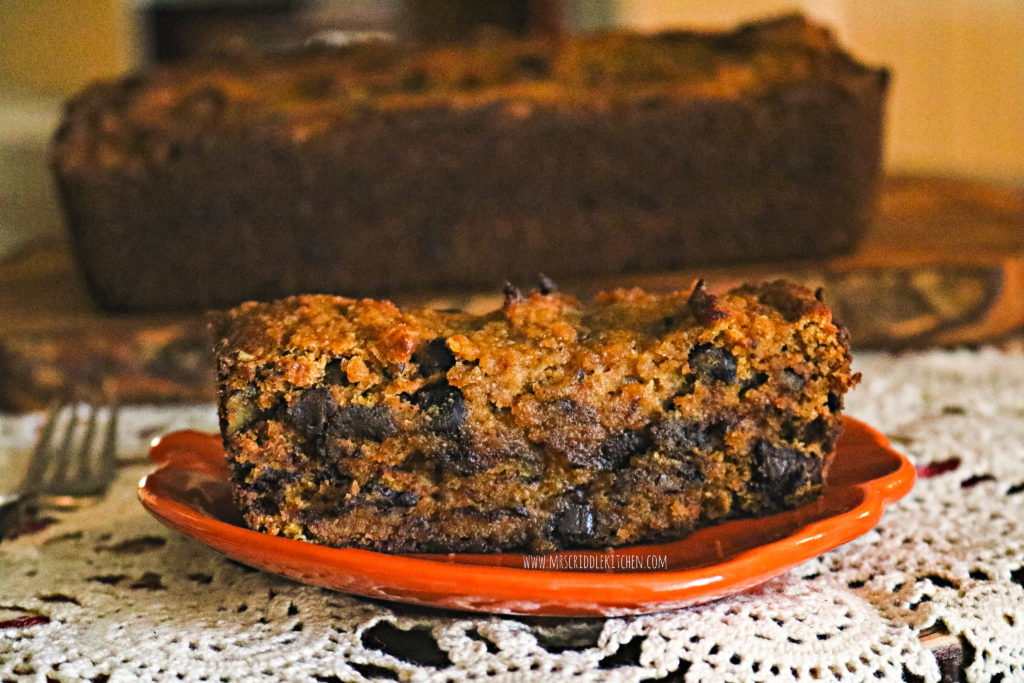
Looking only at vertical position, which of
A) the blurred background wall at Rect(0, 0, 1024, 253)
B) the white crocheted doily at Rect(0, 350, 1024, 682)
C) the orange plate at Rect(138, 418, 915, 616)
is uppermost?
the blurred background wall at Rect(0, 0, 1024, 253)

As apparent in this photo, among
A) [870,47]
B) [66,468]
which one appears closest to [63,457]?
[66,468]

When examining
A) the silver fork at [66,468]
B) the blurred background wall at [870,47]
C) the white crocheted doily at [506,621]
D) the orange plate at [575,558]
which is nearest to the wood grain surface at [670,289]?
the silver fork at [66,468]

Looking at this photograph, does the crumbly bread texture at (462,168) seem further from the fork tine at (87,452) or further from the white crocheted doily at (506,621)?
the white crocheted doily at (506,621)

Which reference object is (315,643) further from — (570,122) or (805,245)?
(805,245)

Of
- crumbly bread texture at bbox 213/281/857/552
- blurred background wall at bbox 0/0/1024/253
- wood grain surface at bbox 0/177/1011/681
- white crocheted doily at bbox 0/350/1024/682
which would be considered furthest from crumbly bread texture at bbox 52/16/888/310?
blurred background wall at bbox 0/0/1024/253

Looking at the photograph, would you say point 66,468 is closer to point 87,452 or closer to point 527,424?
point 87,452

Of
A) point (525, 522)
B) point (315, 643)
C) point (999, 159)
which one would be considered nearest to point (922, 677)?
point (525, 522)

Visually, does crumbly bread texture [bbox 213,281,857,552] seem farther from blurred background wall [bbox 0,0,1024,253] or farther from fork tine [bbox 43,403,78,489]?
blurred background wall [bbox 0,0,1024,253]

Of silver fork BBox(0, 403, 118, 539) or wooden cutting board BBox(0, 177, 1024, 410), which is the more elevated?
wooden cutting board BBox(0, 177, 1024, 410)
